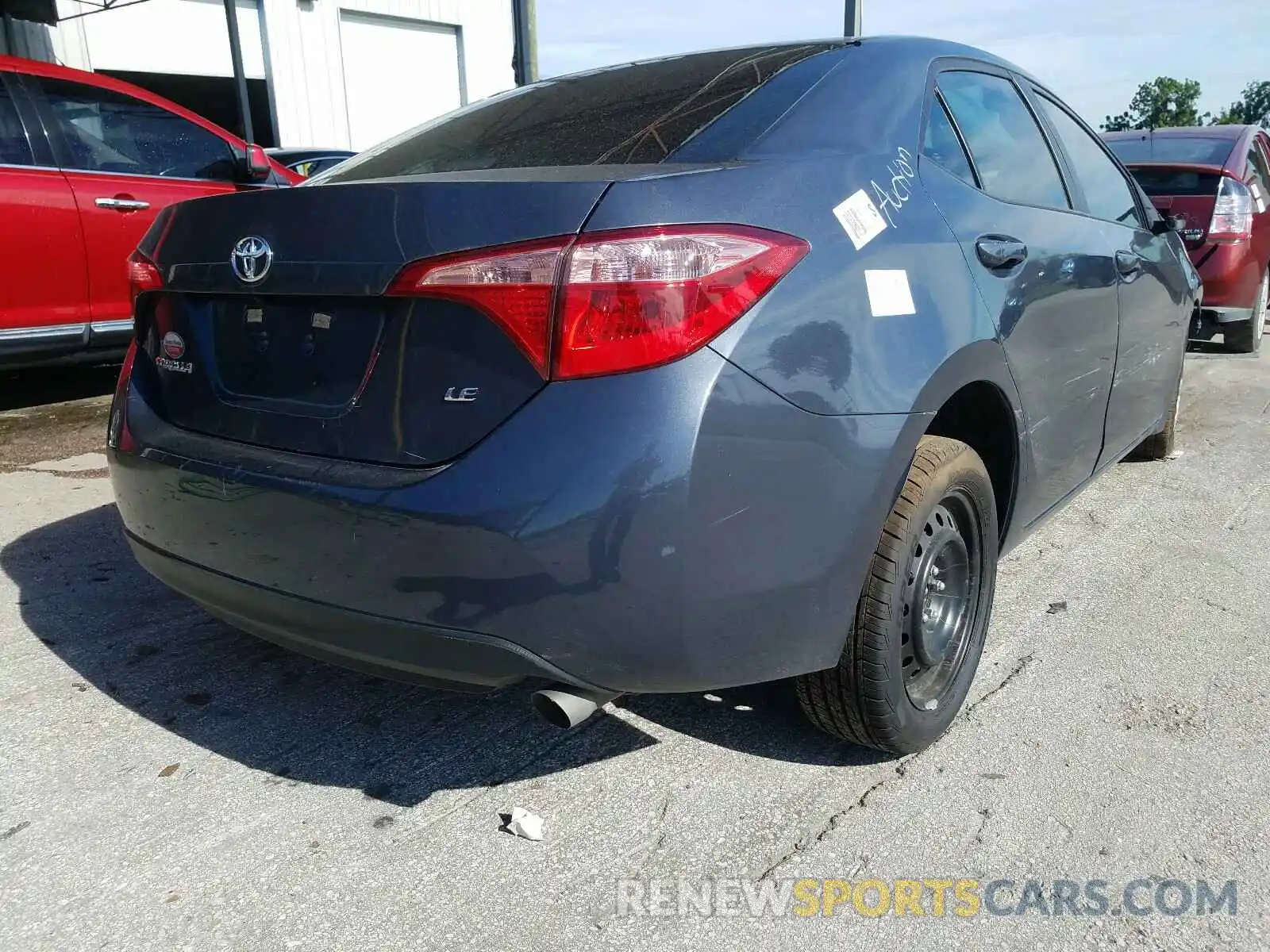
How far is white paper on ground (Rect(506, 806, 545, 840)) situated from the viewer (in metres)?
2.07

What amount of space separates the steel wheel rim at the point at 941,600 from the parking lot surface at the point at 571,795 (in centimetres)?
18

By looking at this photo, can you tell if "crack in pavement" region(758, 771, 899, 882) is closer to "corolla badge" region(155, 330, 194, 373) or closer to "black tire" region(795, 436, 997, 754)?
"black tire" region(795, 436, 997, 754)

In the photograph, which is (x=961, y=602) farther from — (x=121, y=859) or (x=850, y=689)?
(x=121, y=859)

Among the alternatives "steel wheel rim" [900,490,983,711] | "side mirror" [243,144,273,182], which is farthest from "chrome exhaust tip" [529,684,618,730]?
"side mirror" [243,144,273,182]

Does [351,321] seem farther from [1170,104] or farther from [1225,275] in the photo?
[1170,104]

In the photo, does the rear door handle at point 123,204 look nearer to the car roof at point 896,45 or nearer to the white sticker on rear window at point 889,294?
the car roof at point 896,45

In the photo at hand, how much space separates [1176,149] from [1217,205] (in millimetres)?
639

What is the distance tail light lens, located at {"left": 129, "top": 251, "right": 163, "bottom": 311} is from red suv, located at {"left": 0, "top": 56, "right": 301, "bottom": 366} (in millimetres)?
2590

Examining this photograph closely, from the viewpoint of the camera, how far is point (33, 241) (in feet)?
15.6

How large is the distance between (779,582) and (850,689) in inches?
16.5

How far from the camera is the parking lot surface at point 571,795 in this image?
1.83 m

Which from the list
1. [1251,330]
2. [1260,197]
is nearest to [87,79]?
[1260,197]

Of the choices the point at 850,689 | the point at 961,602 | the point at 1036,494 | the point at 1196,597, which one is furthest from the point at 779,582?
the point at 1196,597

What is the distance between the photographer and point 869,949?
70.2 inches
